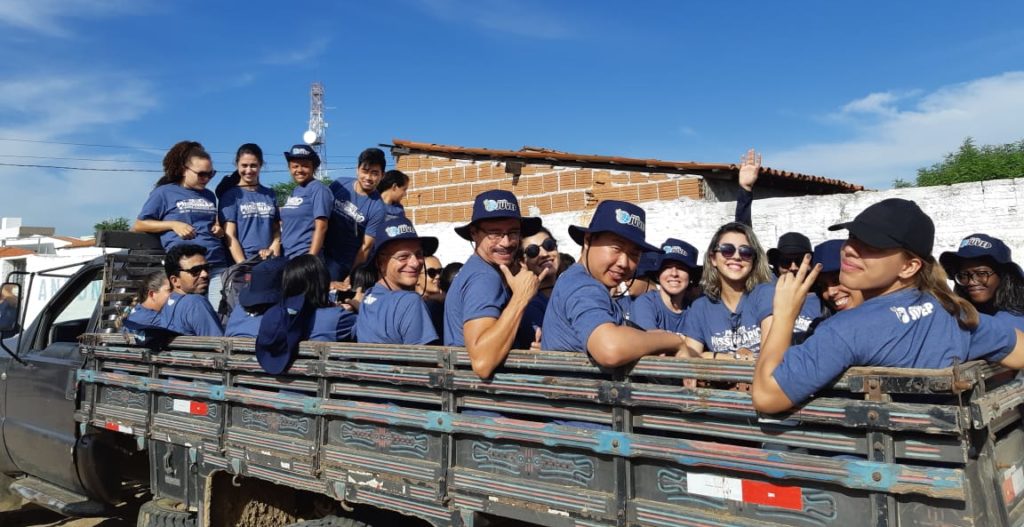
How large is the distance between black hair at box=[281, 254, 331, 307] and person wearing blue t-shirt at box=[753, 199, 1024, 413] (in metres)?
2.18

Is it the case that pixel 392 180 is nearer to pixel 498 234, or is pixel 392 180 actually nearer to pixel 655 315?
pixel 655 315

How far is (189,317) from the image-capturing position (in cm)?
420

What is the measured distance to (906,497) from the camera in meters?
1.80

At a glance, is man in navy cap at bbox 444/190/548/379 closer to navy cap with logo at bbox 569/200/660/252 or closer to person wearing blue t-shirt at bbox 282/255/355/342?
navy cap with logo at bbox 569/200/660/252

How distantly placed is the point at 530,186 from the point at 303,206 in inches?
238

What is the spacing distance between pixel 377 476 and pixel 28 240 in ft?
112

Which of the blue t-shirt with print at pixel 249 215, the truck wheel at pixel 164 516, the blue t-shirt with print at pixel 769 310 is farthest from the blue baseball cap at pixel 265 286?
the blue t-shirt with print at pixel 769 310

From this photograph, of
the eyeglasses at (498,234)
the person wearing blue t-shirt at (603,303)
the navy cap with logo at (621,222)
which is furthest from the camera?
the eyeglasses at (498,234)

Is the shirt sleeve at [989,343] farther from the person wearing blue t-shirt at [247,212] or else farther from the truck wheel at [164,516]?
the person wearing blue t-shirt at [247,212]

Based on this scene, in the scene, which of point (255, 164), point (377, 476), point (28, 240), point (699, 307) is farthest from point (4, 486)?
point (28, 240)

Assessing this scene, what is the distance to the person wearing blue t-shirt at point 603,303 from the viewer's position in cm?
226

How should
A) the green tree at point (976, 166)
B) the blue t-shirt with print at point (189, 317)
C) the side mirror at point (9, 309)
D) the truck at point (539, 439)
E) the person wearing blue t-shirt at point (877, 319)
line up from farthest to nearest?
the green tree at point (976, 166) < the side mirror at point (9, 309) < the blue t-shirt with print at point (189, 317) < the person wearing blue t-shirt at point (877, 319) < the truck at point (539, 439)

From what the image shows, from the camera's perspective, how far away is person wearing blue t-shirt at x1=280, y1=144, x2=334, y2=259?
17.3ft

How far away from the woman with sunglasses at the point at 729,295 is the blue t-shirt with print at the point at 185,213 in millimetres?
3418
